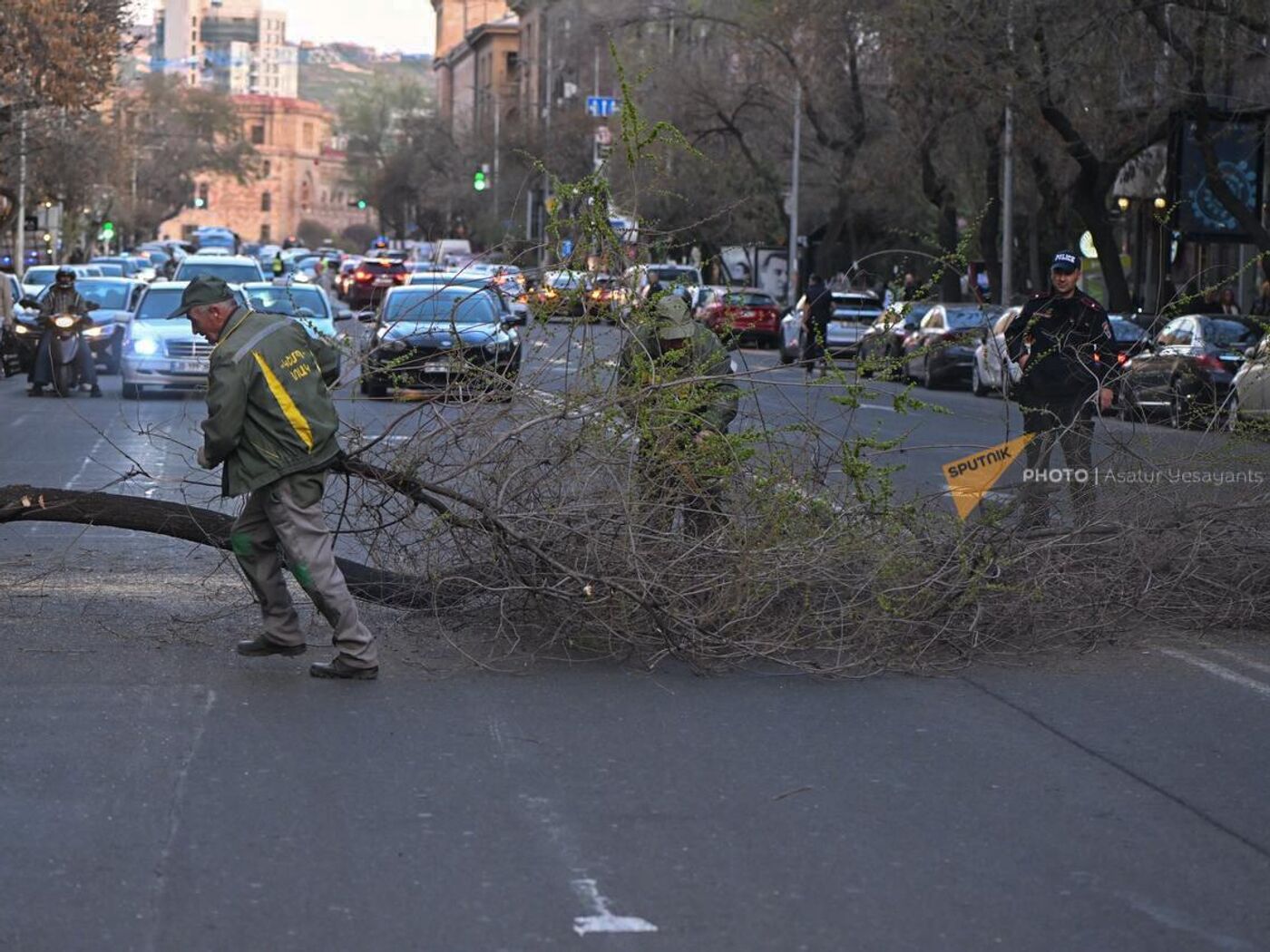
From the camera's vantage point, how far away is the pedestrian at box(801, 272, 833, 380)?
9758mm

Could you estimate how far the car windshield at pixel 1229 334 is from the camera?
84.7 feet

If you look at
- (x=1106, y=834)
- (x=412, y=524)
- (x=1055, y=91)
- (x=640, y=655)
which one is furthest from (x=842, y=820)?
(x=1055, y=91)

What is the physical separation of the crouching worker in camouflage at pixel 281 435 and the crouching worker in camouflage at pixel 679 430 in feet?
4.89

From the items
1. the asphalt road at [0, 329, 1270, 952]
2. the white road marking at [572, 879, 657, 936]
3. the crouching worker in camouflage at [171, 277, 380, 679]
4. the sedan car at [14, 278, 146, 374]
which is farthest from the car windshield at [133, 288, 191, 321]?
the white road marking at [572, 879, 657, 936]

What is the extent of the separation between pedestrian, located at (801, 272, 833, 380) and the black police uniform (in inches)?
47.2

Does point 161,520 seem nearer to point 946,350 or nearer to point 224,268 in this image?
point 946,350

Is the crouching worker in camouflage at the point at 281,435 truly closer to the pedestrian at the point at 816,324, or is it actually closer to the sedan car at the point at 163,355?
the pedestrian at the point at 816,324

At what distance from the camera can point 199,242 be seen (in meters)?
121

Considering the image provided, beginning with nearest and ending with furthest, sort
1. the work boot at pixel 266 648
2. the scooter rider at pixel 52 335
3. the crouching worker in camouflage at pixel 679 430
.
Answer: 1. the work boot at pixel 266 648
2. the crouching worker in camouflage at pixel 679 430
3. the scooter rider at pixel 52 335

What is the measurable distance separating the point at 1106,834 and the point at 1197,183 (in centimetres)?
2806

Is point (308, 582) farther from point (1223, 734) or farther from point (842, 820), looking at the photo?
point (1223, 734)

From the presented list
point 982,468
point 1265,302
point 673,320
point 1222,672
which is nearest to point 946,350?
point 1265,302

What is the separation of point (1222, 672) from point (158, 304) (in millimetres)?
21365

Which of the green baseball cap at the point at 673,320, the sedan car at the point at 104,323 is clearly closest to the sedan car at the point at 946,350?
the sedan car at the point at 104,323
